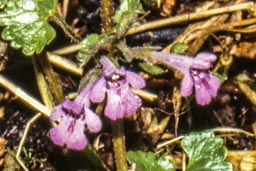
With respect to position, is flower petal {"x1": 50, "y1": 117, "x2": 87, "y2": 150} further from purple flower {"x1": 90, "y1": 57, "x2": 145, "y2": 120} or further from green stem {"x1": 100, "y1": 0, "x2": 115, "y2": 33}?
green stem {"x1": 100, "y1": 0, "x2": 115, "y2": 33}

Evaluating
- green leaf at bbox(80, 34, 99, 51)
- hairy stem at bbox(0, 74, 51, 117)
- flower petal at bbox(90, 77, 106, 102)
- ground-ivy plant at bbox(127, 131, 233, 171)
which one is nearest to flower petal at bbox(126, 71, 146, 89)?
flower petal at bbox(90, 77, 106, 102)

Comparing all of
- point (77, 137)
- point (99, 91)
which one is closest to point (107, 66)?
point (99, 91)

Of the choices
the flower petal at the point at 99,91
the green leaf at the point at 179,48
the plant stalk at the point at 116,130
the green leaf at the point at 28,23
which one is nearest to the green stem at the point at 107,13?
the plant stalk at the point at 116,130

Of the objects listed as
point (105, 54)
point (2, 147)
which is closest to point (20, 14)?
point (105, 54)

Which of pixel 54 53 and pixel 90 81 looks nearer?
pixel 90 81

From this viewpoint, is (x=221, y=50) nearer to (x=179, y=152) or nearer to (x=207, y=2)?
(x=207, y=2)

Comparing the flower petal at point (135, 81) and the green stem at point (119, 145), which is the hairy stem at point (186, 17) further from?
the flower petal at point (135, 81)

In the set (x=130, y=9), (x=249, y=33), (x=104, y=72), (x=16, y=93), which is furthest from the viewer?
(x=249, y=33)
